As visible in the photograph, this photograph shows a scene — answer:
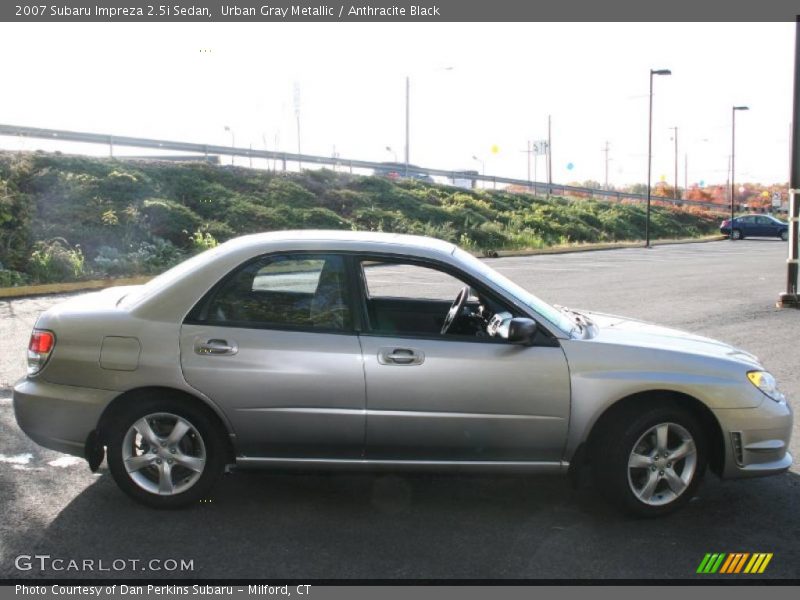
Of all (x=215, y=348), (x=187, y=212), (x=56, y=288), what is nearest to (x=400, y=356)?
(x=215, y=348)

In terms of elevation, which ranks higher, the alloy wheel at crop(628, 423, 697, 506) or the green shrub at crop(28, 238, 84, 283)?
the green shrub at crop(28, 238, 84, 283)

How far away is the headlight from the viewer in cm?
497

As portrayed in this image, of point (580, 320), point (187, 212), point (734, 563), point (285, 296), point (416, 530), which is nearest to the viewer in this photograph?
point (734, 563)

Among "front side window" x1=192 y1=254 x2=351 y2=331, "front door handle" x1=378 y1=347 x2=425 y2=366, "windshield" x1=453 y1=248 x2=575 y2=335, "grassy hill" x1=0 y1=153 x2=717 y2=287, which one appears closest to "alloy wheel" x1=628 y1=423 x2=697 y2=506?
"windshield" x1=453 y1=248 x2=575 y2=335

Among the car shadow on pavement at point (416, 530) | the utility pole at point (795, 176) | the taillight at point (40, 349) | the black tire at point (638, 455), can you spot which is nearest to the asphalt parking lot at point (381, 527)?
the car shadow on pavement at point (416, 530)

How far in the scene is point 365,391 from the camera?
470 cm

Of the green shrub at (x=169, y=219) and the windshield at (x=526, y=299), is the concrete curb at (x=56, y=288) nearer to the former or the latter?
the green shrub at (x=169, y=219)

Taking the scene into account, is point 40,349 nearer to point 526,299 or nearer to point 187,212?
point 526,299

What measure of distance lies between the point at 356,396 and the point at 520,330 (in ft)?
3.11

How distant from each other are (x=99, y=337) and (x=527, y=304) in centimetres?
240

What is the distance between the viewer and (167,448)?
4773mm

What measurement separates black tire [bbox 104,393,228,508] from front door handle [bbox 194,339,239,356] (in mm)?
290

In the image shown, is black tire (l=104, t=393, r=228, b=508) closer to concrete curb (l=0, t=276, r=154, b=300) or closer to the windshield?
the windshield
